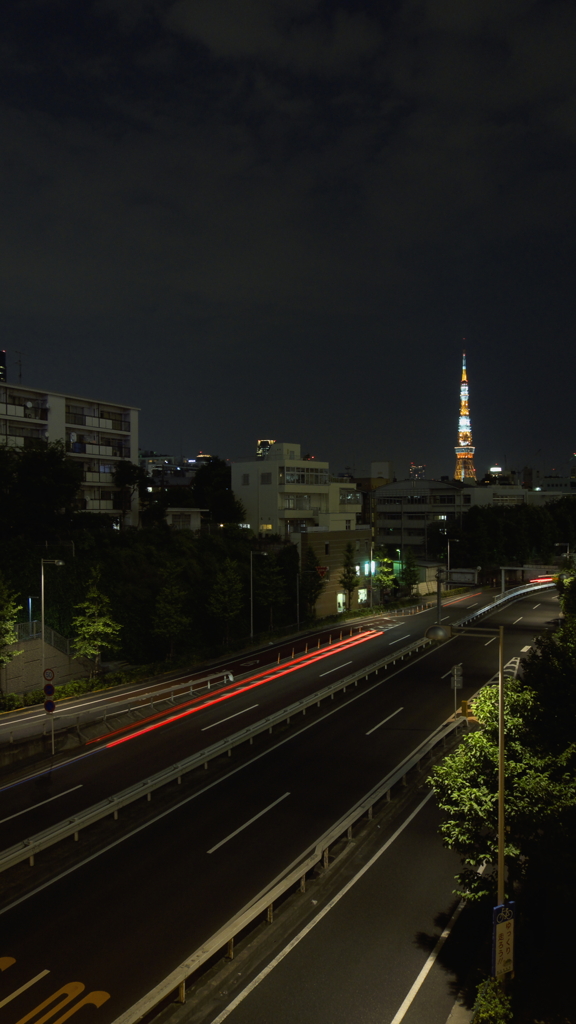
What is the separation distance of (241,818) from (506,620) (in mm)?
39235

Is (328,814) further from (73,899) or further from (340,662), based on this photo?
(340,662)

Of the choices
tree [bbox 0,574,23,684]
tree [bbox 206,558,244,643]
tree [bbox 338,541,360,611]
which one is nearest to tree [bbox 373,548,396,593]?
tree [bbox 338,541,360,611]

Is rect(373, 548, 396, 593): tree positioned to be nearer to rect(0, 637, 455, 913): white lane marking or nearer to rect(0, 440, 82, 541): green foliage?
rect(0, 440, 82, 541): green foliage

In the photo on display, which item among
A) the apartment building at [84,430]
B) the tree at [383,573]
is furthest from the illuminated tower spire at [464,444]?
the apartment building at [84,430]

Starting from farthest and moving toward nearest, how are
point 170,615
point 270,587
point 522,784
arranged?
point 270,587, point 170,615, point 522,784

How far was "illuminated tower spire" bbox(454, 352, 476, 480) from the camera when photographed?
164375 millimetres

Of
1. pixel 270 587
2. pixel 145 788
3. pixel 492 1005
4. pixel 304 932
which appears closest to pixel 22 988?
pixel 304 932

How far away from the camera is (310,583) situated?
51.3 m

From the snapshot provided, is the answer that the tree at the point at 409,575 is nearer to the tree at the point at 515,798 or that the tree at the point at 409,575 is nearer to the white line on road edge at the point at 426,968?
the white line on road edge at the point at 426,968

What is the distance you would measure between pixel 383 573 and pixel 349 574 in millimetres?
6998

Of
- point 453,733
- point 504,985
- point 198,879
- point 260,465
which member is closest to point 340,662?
point 453,733

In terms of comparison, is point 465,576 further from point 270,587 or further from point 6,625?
point 6,625

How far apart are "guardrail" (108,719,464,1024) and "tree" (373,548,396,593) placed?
1635 inches

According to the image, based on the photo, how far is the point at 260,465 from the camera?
209 feet
